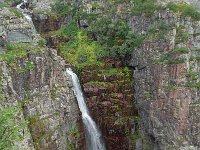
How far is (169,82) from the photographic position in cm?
3416

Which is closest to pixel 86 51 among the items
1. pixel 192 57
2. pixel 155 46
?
pixel 155 46

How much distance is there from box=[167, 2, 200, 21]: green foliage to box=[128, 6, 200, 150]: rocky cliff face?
395 mm

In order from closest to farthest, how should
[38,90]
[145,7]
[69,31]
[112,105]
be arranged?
[38,90] → [112,105] → [145,7] → [69,31]

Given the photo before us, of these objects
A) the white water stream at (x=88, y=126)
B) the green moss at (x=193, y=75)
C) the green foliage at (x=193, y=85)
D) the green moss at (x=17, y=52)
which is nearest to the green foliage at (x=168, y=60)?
the green moss at (x=193, y=75)

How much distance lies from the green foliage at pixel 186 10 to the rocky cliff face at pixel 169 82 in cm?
40

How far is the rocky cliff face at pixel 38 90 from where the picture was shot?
29.7m

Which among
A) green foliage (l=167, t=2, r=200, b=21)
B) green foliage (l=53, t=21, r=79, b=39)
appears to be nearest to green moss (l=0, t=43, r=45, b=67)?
green foliage (l=53, t=21, r=79, b=39)

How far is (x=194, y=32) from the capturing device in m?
35.6

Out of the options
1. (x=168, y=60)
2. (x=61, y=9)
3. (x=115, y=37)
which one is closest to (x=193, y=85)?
(x=168, y=60)

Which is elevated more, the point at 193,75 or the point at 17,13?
the point at 17,13

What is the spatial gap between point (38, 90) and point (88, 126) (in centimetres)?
547

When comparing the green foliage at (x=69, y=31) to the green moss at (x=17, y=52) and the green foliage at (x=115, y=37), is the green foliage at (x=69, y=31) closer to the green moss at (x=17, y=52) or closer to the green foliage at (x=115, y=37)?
the green foliage at (x=115, y=37)

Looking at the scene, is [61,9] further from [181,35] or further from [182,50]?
[182,50]

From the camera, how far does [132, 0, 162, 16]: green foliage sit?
37094 millimetres
